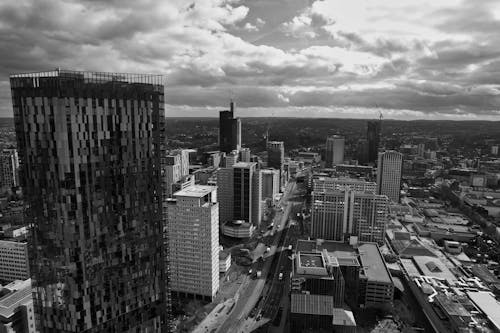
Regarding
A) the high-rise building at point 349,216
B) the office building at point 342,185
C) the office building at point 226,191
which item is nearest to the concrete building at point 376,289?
the high-rise building at point 349,216

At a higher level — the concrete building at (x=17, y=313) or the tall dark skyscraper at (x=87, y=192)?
the tall dark skyscraper at (x=87, y=192)

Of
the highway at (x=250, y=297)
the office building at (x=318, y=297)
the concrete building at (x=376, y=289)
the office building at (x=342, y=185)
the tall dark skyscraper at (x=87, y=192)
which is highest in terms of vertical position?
the tall dark skyscraper at (x=87, y=192)

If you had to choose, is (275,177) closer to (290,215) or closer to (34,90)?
(290,215)

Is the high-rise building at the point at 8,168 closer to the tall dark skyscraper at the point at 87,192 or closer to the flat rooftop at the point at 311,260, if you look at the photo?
the flat rooftop at the point at 311,260

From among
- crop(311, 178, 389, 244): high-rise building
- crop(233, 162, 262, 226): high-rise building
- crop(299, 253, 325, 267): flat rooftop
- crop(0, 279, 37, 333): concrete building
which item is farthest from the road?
crop(0, 279, 37, 333): concrete building

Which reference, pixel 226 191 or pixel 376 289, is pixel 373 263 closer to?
pixel 376 289

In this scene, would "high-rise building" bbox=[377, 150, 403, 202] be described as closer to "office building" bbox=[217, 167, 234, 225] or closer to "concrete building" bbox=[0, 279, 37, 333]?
"office building" bbox=[217, 167, 234, 225]
